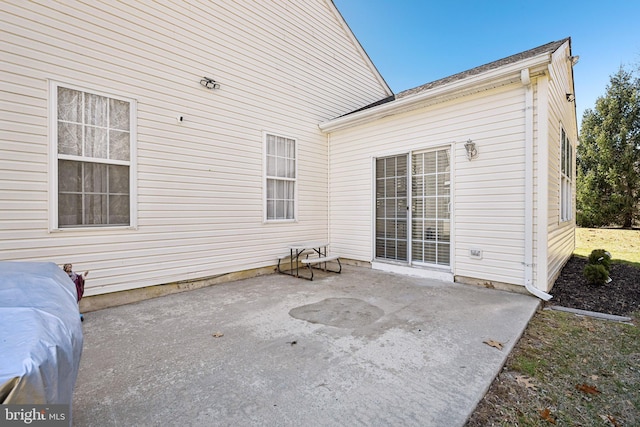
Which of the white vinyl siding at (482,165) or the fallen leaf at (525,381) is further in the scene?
the white vinyl siding at (482,165)

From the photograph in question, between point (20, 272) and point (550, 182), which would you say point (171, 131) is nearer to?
point (20, 272)

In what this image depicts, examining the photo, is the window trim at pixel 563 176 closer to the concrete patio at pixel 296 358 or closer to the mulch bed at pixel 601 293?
the mulch bed at pixel 601 293

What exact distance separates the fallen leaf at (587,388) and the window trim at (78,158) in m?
5.00

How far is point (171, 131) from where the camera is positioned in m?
4.46

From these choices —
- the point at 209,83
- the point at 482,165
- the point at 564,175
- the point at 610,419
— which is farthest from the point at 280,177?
the point at 564,175

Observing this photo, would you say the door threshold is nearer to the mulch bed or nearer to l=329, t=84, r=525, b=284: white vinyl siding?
l=329, t=84, r=525, b=284: white vinyl siding

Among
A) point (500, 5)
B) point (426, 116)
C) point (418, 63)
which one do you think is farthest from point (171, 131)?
point (418, 63)

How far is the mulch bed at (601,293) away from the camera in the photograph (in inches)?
156

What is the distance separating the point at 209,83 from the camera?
Result: 4832 millimetres

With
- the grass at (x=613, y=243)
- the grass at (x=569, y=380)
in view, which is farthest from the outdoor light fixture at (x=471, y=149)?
the grass at (x=613, y=243)

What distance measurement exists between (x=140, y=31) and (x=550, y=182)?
6381 mm

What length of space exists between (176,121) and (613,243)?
13799 millimetres

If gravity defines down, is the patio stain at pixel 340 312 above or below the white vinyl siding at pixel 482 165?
below

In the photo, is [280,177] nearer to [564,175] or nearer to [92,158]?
[92,158]
